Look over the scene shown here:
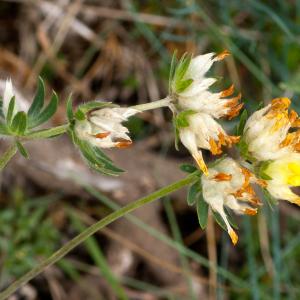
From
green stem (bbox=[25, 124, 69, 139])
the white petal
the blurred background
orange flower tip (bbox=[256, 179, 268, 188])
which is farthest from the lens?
the blurred background

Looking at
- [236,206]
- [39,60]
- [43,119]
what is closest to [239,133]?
[236,206]

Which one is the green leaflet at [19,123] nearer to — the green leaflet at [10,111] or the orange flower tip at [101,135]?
the green leaflet at [10,111]

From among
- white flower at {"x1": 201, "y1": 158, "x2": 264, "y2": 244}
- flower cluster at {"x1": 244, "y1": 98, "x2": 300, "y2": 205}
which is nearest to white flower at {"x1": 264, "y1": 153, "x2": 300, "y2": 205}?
flower cluster at {"x1": 244, "y1": 98, "x2": 300, "y2": 205}

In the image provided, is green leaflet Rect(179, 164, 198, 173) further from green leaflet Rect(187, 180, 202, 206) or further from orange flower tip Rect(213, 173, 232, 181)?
orange flower tip Rect(213, 173, 232, 181)

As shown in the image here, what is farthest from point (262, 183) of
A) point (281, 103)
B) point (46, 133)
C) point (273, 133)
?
point (46, 133)

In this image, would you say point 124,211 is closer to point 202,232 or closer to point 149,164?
point 149,164

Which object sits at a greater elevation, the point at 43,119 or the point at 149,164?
the point at 43,119

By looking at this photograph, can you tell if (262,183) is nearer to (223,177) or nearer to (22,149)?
(223,177)
